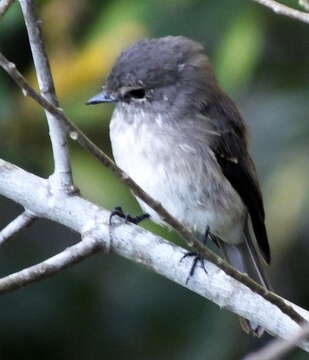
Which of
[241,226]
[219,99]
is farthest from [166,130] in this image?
[241,226]

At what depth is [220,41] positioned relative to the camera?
13.0 feet

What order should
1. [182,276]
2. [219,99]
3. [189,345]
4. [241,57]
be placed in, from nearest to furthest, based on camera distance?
[182,276] → [241,57] → [219,99] → [189,345]

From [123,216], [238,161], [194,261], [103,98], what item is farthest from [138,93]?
[194,261]

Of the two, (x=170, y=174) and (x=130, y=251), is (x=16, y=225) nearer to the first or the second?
(x=130, y=251)

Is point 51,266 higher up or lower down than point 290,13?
lower down

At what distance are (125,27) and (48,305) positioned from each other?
1.24 m

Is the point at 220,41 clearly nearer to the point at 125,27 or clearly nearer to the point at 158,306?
the point at 125,27

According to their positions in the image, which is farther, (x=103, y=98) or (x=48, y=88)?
(x=103, y=98)

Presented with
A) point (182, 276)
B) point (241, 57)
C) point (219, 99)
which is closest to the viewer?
point (182, 276)

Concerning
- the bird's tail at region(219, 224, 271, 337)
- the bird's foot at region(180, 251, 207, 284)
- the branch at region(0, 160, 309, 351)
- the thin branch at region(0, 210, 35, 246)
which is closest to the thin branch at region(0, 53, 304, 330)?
the branch at region(0, 160, 309, 351)

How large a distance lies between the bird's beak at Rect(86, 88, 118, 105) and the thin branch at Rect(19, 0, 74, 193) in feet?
2.42

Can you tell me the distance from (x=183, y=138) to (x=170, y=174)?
17 centimetres

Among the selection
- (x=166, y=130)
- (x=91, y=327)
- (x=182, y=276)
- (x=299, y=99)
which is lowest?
(x=91, y=327)

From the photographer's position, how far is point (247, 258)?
429cm
